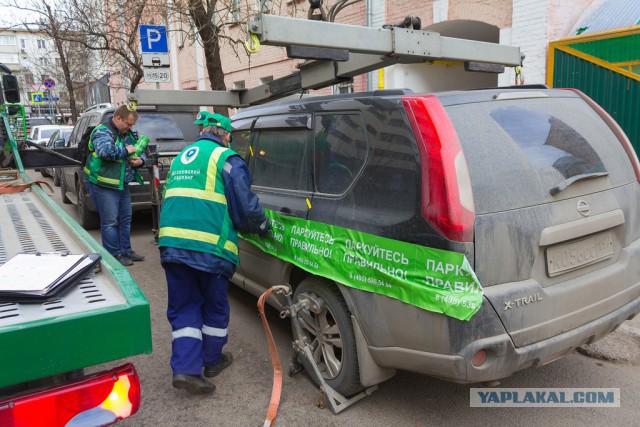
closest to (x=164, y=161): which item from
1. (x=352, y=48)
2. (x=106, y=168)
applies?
(x=106, y=168)

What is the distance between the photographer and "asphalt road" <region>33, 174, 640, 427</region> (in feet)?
9.95

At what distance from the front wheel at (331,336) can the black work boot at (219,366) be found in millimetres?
637

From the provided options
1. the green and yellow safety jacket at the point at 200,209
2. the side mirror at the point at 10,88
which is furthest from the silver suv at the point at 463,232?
the side mirror at the point at 10,88

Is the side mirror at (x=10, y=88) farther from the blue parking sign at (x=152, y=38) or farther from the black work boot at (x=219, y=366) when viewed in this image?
the black work boot at (x=219, y=366)

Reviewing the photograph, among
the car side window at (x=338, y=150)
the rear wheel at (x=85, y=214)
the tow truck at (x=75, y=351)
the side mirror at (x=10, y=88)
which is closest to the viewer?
the tow truck at (x=75, y=351)

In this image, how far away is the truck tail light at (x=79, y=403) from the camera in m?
1.49

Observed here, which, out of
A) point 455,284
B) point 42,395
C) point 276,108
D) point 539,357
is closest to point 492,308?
point 455,284

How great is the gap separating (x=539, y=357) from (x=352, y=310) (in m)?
0.97

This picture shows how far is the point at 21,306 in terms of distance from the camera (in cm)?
163

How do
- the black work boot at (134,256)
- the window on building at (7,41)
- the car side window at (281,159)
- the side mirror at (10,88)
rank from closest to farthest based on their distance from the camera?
the car side window at (281,159) < the side mirror at (10,88) < the black work boot at (134,256) < the window on building at (7,41)

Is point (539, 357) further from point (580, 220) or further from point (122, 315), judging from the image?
point (122, 315)

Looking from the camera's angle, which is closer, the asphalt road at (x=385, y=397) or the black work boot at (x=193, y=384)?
the asphalt road at (x=385, y=397)

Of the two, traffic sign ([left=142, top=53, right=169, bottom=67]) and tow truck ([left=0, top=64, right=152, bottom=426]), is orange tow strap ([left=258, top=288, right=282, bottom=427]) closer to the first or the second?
tow truck ([left=0, top=64, right=152, bottom=426])

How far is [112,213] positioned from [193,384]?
11.6 feet
